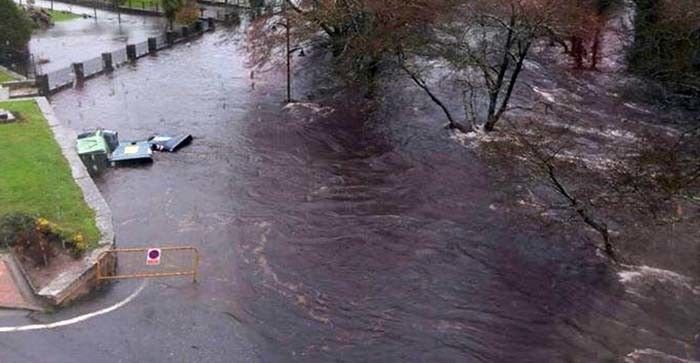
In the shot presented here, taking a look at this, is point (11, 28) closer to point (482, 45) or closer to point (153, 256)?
point (482, 45)

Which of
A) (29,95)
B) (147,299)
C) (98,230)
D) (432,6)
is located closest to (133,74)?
(29,95)

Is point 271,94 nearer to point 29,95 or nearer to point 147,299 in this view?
point 29,95

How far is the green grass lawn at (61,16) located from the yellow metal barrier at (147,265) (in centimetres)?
3676

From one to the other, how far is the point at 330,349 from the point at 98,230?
732cm

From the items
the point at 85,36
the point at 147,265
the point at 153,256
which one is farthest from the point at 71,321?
the point at 85,36

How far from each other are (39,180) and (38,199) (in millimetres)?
1437

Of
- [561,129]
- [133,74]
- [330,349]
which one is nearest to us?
[330,349]

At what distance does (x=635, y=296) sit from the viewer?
1842 cm

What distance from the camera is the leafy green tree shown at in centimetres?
3828

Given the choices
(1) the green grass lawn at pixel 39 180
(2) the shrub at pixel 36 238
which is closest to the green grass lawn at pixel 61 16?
(1) the green grass lawn at pixel 39 180

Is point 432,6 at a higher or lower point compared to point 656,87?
higher

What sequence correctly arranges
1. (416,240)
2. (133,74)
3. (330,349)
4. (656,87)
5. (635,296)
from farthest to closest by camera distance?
(133,74)
(656,87)
(416,240)
(635,296)
(330,349)

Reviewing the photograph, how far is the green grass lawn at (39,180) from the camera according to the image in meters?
20.0

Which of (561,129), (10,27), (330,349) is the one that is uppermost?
(10,27)
